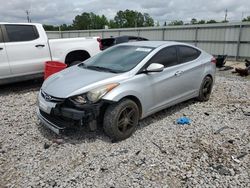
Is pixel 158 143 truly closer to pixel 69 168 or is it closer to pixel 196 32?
pixel 69 168

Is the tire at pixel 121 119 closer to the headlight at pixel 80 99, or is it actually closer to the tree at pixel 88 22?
the headlight at pixel 80 99

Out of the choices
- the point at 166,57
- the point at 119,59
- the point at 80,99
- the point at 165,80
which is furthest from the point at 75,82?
the point at 166,57

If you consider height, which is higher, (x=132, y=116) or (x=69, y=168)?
(x=132, y=116)

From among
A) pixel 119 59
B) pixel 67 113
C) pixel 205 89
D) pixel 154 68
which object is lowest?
pixel 205 89

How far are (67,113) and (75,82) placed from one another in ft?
1.80

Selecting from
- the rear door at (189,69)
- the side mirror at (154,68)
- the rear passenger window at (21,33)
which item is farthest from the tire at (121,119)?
the rear passenger window at (21,33)

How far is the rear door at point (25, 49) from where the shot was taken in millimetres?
6102

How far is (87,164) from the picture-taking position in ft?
10.3

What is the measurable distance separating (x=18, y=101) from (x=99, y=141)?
3084mm

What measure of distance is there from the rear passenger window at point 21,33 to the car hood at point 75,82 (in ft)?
9.49

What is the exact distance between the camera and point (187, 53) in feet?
16.6

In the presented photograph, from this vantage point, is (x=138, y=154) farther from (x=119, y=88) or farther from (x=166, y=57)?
(x=166, y=57)

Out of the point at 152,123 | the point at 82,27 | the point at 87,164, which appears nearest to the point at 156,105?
the point at 152,123

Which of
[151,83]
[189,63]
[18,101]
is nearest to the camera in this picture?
[151,83]
